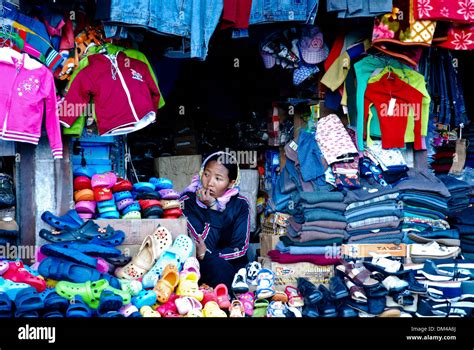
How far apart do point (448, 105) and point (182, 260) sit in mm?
2952

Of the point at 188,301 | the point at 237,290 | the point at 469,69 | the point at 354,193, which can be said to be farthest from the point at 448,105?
the point at 188,301

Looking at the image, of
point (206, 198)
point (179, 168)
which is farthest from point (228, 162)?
point (179, 168)

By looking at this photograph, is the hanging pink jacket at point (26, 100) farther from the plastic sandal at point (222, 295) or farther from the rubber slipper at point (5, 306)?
the plastic sandal at point (222, 295)

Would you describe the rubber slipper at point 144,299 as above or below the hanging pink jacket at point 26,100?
below

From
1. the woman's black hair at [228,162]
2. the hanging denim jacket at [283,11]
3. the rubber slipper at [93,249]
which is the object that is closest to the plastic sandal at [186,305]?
the rubber slipper at [93,249]

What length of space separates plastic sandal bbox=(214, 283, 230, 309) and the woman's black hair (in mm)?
1402

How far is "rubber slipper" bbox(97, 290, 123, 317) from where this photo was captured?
458cm

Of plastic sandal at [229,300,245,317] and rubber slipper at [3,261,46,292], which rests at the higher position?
rubber slipper at [3,261,46,292]

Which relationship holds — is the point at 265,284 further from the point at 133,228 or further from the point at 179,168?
the point at 179,168

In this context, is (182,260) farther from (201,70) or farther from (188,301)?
(201,70)

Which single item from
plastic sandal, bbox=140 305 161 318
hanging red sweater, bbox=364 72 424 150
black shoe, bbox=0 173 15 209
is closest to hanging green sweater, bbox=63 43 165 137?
black shoe, bbox=0 173 15 209

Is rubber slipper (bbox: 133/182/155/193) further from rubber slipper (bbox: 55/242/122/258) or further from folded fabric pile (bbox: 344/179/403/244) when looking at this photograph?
folded fabric pile (bbox: 344/179/403/244)

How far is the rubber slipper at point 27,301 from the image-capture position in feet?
14.6

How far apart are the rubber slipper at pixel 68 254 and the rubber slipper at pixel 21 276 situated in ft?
0.60
